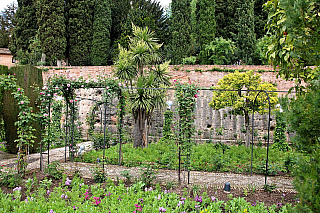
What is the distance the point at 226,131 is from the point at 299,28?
6.91m

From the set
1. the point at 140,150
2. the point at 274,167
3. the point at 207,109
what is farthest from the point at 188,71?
the point at 274,167

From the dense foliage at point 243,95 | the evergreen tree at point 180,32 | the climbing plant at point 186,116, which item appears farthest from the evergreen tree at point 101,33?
the climbing plant at point 186,116

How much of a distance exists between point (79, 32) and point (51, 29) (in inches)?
61.4

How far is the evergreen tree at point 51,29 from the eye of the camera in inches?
467

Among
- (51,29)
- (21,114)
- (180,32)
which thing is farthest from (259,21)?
(21,114)

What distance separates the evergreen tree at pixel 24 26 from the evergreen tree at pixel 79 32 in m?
2.36

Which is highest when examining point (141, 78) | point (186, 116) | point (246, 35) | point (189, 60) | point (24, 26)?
point (24, 26)

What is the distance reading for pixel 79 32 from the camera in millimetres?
12930

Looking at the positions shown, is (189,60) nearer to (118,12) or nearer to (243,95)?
(243,95)

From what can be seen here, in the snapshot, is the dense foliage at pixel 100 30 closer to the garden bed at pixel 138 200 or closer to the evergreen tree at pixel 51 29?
the evergreen tree at pixel 51 29

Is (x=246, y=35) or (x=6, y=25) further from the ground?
(x=6, y=25)

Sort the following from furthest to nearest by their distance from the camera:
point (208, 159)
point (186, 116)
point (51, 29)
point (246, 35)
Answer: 1. point (51, 29)
2. point (246, 35)
3. point (208, 159)
4. point (186, 116)

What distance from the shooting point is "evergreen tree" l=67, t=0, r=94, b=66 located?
12.8 m

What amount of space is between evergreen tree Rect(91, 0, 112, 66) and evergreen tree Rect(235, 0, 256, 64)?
7883mm
